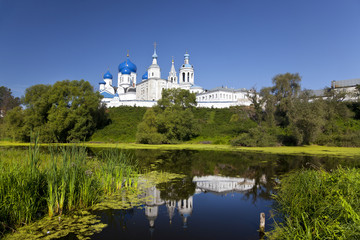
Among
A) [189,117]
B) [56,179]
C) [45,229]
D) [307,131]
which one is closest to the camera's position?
[45,229]

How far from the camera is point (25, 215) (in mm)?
5781

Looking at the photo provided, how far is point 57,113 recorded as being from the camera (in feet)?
106

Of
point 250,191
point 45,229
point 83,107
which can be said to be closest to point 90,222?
point 45,229

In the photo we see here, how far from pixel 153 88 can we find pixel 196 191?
184ft

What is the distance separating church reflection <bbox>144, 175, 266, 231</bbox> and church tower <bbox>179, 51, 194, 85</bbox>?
6308 centimetres

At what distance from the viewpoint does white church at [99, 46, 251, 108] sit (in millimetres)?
58219

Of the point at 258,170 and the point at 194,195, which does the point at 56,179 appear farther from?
the point at 258,170

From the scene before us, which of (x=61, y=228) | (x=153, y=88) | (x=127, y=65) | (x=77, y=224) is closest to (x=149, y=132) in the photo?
(x=77, y=224)

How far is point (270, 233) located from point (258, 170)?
7988mm

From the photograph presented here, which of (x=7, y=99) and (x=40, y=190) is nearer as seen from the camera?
(x=40, y=190)

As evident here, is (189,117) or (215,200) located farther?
(189,117)

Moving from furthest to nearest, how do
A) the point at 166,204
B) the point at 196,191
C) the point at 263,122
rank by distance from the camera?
the point at 263,122 < the point at 196,191 < the point at 166,204

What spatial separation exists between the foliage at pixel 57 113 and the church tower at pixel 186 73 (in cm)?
3993

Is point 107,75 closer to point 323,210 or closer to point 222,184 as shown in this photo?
point 222,184
